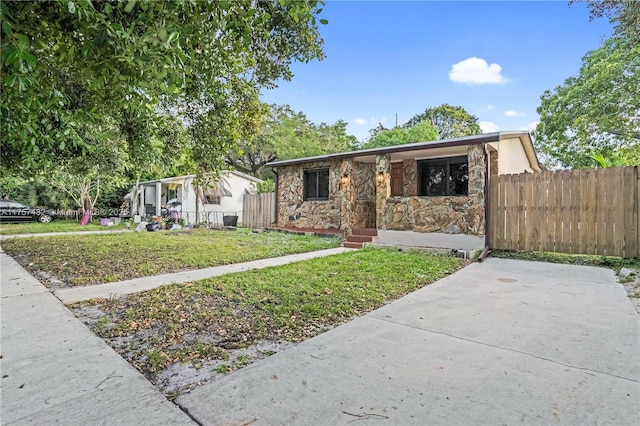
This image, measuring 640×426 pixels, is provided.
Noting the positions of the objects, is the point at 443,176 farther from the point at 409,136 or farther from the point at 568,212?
the point at 409,136

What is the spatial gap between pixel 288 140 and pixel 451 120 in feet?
54.9

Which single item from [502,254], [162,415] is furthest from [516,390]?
[502,254]

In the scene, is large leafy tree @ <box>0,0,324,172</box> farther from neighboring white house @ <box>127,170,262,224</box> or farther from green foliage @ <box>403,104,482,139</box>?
green foliage @ <box>403,104,482,139</box>

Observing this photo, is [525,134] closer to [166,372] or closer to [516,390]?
[516,390]

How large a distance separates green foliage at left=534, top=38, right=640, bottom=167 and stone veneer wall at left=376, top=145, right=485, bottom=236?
22.5ft

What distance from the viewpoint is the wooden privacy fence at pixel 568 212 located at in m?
6.70

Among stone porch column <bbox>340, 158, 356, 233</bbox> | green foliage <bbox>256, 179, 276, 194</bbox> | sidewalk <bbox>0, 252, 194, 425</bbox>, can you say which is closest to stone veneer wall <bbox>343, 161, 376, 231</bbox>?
stone porch column <bbox>340, 158, 356, 233</bbox>

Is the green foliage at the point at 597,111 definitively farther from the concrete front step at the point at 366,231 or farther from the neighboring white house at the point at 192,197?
the neighboring white house at the point at 192,197

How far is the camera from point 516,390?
216 cm

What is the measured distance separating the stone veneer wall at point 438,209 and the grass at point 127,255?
1956 mm

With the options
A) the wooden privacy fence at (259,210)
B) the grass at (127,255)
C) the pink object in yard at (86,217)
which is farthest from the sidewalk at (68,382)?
the pink object in yard at (86,217)

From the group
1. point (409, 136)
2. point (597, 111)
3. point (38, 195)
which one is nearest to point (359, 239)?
point (597, 111)

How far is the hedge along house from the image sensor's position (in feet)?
27.7

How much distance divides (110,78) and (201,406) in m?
2.43
